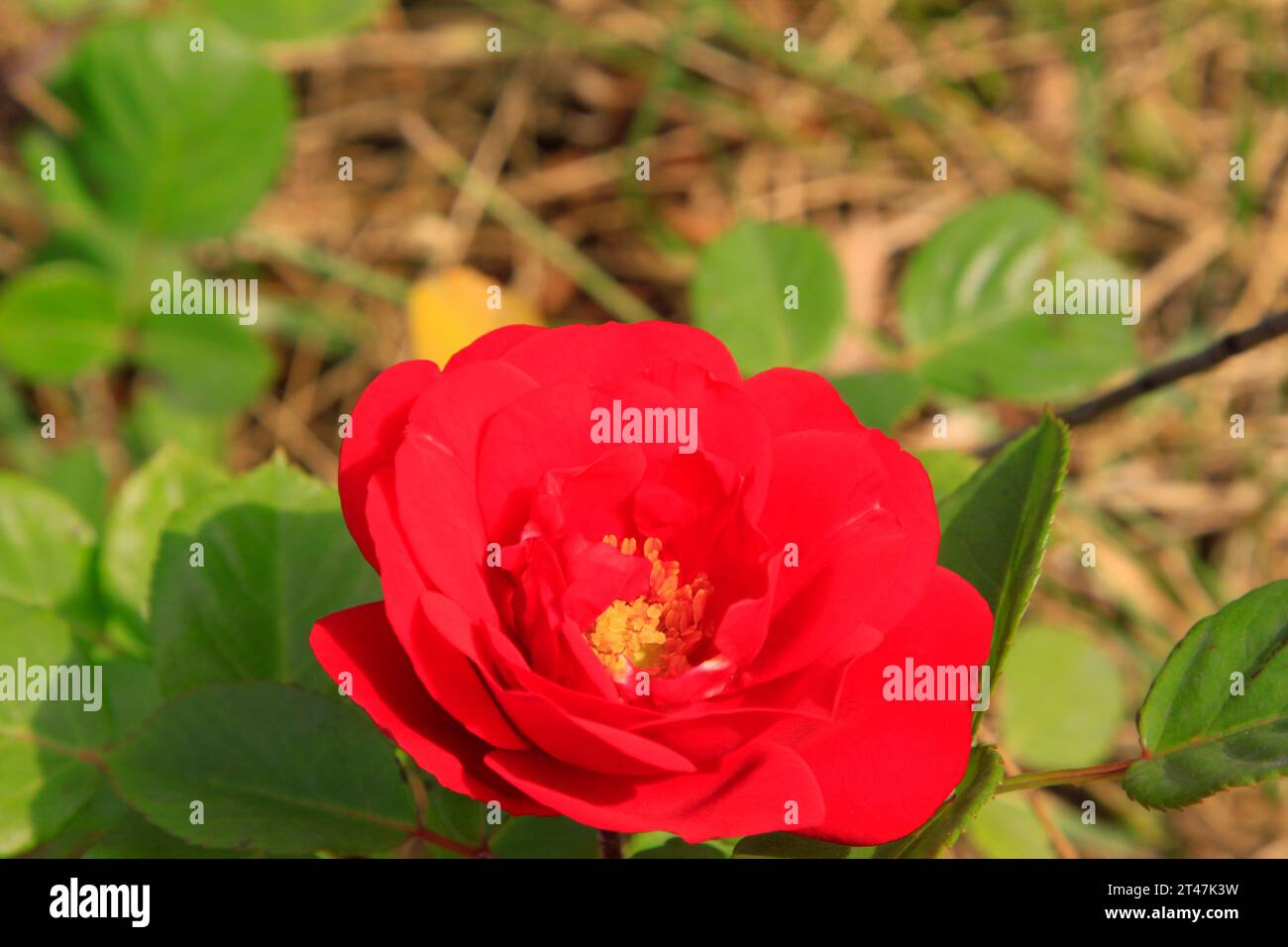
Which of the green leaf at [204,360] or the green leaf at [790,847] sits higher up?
the green leaf at [204,360]

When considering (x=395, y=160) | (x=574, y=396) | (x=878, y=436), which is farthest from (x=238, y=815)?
(x=395, y=160)

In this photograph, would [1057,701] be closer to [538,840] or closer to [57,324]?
[538,840]

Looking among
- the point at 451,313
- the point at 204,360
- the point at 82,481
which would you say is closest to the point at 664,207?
the point at 451,313

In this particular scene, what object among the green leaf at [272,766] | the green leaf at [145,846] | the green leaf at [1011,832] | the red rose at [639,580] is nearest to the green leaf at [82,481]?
the green leaf at [145,846]

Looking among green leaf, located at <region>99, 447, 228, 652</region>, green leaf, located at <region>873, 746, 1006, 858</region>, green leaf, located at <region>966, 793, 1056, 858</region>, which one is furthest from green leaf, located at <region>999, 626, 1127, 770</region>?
green leaf, located at <region>99, 447, 228, 652</region>

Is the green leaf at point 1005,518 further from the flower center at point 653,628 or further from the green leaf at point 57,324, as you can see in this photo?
the green leaf at point 57,324

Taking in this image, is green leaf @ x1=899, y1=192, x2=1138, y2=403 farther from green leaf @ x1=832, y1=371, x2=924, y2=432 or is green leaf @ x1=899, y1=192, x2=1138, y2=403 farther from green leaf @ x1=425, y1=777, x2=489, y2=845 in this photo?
green leaf @ x1=425, y1=777, x2=489, y2=845
